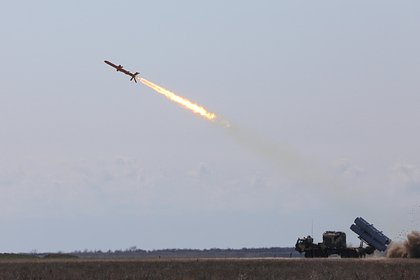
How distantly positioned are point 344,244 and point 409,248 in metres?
9.69

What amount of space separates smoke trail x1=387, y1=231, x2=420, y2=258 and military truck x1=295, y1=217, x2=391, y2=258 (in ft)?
6.96

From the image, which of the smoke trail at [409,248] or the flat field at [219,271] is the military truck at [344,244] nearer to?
the smoke trail at [409,248]

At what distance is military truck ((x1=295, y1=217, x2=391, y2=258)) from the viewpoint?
101250 mm

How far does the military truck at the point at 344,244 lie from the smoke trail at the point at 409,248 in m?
2.12

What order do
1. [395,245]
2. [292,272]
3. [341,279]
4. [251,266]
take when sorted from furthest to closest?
[395,245] → [251,266] → [292,272] → [341,279]

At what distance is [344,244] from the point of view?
347 ft

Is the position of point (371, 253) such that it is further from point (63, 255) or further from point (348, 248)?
point (63, 255)

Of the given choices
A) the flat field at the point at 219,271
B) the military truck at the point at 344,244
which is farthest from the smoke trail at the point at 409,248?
the flat field at the point at 219,271

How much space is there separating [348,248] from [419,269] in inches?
1389

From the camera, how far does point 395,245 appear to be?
329 feet

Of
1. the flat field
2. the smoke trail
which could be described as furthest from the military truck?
the flat field

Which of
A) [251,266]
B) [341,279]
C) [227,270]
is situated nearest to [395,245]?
[251,266]

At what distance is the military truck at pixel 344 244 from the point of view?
101 m

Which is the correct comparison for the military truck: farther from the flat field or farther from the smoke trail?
the flat field
